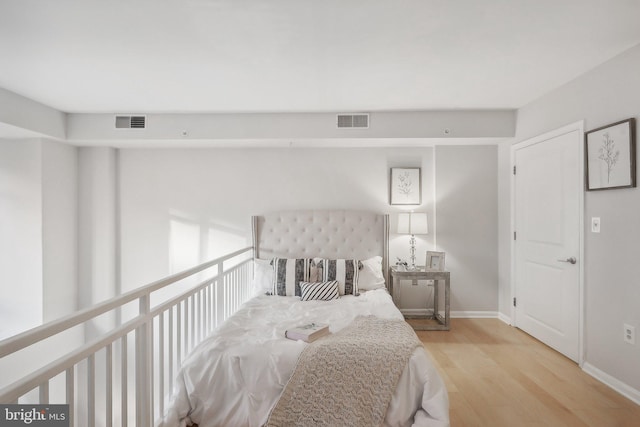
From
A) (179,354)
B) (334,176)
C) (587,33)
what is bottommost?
(179,354)

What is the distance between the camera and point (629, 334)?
2.34 metres

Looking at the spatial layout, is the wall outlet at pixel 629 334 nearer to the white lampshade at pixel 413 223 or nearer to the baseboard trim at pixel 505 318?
the baseboard trim at pixel 505 318

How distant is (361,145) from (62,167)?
3384 mm

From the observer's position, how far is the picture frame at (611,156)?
232 centimetres

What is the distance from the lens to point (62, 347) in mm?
3768

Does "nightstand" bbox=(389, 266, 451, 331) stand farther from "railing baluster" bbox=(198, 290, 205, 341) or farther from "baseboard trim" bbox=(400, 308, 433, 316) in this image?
"railing baluster" bbox=(198, 290, 205, 341)

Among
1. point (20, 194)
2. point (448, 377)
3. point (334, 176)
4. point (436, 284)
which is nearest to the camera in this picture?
point (448, 377)

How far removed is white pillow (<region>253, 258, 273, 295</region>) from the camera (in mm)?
3441

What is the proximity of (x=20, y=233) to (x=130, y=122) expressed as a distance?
160 cm

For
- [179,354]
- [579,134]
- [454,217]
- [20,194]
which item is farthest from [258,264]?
[579,134]

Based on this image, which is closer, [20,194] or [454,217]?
[20,194]

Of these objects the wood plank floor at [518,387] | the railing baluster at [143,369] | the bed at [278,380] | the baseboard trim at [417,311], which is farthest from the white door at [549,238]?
the railing baluster at [143,369]

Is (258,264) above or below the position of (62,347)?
above

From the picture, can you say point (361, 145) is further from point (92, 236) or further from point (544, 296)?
point (92, 236)
